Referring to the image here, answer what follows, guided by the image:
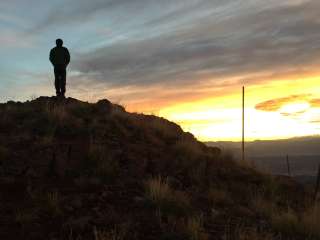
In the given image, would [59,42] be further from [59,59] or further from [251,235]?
[251,235]

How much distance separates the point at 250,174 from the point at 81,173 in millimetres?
6338

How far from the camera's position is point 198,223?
12.5 metres

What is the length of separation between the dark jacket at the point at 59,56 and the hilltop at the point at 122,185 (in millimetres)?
1568

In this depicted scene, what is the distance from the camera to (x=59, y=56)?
22.7m

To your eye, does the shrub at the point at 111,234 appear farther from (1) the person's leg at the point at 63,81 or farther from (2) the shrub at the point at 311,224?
(1) the person's leg at the point at 63,81

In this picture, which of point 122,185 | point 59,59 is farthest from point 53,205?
point 59,59

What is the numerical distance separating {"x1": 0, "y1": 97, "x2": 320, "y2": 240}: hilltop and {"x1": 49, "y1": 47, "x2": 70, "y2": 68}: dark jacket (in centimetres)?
157

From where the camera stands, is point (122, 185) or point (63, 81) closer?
point (122, 185)

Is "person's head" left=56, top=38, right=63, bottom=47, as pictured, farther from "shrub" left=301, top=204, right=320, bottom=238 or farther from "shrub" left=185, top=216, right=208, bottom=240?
"shrub" left=301, top=204, right=320, bottom=238

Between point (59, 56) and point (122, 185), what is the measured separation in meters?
8.80

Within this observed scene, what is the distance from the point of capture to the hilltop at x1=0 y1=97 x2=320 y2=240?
41.5 feet

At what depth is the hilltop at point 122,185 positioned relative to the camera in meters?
12.7

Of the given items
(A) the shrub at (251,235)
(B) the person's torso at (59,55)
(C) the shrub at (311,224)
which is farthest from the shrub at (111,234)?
(B) the person's torso at (59,55)

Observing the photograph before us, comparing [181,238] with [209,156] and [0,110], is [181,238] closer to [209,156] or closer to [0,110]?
[209,156]
